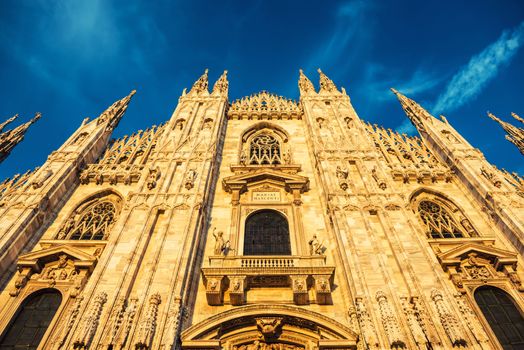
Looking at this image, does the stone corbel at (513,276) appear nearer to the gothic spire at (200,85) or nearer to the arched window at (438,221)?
the arched window at (438,221)

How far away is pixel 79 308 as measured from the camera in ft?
32.0

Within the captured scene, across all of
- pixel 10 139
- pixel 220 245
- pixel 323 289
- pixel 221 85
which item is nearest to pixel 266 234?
pixel 220 245

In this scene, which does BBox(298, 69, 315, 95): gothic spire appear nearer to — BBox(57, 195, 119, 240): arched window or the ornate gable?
the ornate gable

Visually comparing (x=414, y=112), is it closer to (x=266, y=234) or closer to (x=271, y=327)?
(x=266, y=234)

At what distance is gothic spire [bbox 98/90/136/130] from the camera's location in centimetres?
2072

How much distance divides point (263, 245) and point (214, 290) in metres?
3.32

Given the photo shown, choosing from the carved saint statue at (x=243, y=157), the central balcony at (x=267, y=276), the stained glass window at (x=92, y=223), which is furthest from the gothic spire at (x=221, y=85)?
the central balcony at (x=267, y=276)

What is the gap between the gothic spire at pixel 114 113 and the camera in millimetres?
20720

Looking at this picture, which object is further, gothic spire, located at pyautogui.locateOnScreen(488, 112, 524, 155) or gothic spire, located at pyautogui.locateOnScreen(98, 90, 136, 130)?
gothic spire, located at pyautogui.locateOnScreen(98, 90, 136, 130)

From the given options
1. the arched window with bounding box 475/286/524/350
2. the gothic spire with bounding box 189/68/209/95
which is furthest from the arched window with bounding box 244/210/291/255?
the gothic spire with bounding box 189/68/209/95

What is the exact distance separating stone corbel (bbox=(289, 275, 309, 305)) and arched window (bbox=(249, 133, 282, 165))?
852cm

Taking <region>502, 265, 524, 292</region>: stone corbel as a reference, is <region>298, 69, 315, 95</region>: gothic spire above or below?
above

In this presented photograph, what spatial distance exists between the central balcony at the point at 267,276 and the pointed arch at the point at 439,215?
18.8 ft

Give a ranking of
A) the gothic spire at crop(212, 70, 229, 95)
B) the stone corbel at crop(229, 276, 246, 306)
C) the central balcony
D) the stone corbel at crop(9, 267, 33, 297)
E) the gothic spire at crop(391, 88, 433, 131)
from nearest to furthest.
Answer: the stone corbel at crop(229, 276, 246, 306) → the central balcony → the stone corbel at crop(9, 267, 33, 297) → the gothic spire at crop(391, 88, 433, 131) → the gothic spire at crop(212, 70, 229, 95)
